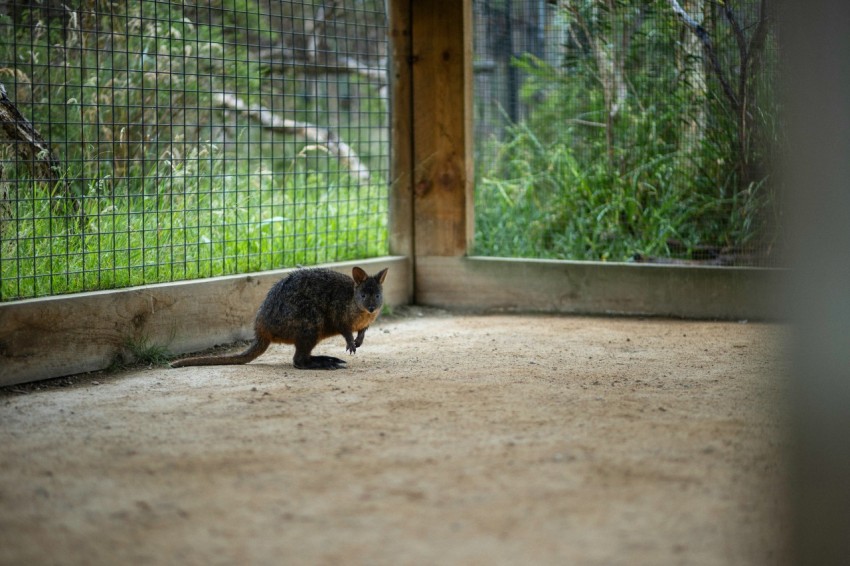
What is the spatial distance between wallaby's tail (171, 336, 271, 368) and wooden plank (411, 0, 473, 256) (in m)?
2.67

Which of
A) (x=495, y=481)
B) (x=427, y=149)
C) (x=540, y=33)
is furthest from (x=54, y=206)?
(x=540, y=33)

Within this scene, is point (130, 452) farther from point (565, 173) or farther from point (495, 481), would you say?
point (565, 173)

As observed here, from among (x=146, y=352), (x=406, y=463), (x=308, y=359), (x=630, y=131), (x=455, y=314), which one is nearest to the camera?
(x=406, y=463)

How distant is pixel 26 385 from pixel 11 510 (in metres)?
2.11

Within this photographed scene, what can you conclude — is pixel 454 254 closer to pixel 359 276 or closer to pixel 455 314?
pixel 455 314

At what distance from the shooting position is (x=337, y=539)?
2.94 m

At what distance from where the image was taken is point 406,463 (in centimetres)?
367

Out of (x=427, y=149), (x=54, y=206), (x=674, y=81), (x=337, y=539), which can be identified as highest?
(x=674, y=81)

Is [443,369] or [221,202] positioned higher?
[221,202]

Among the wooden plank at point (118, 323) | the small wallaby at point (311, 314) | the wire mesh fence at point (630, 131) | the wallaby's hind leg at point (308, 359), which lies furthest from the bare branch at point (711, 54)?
the wallaby's hind leg at point (308, 359)

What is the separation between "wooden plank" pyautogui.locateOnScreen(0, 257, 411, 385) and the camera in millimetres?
5219

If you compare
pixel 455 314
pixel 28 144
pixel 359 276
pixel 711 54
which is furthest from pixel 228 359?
pixel 711 54

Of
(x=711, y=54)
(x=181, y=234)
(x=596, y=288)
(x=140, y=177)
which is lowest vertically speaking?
(x=596, y=288)

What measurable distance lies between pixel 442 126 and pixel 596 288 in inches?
73.0
